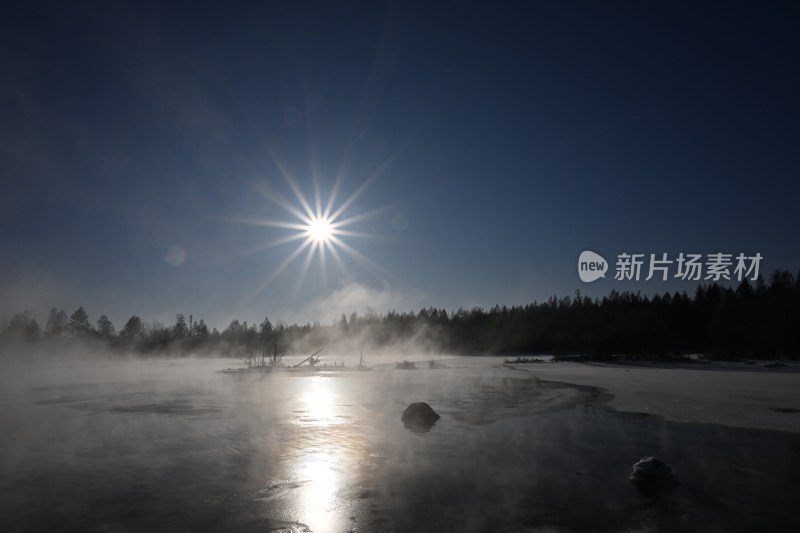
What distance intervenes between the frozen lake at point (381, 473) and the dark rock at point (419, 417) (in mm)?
741

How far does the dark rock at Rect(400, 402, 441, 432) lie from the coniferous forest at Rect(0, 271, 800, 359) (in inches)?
2891

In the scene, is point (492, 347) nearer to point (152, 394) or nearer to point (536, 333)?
point (536, 333)

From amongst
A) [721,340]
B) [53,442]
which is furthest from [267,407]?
[721,340]

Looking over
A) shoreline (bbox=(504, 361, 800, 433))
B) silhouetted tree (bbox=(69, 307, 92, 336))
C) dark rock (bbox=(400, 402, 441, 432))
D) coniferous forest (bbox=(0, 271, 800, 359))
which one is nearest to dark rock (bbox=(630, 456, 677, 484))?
dark rock (bbox=(400, 402, 441, 432))

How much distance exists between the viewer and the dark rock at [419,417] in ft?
60.4

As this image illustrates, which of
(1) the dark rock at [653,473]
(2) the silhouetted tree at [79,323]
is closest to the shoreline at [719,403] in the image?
(1) the dark rock at [653,473]

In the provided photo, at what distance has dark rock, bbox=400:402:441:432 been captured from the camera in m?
18.4

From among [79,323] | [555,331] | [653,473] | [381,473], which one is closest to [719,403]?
[653,473]

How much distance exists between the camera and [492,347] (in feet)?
454

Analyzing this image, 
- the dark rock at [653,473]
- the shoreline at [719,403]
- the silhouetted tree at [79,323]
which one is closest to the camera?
the dark rock at [653,473]

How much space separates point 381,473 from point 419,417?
25.6 feet

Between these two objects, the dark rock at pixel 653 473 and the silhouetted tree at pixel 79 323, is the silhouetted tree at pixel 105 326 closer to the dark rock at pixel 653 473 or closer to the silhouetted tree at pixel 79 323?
the silhouetted tree at pixel 79 323

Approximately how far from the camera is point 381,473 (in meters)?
11.4

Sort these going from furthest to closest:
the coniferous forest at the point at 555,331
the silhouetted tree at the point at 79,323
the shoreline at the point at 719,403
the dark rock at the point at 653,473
Answer: 1. the silhouetted tree at the point at 79,323
2. the coniferous forest at the point at 555,331
3. the shoreline at the point at 719,403
4. the dark rock at the point at 653,473
